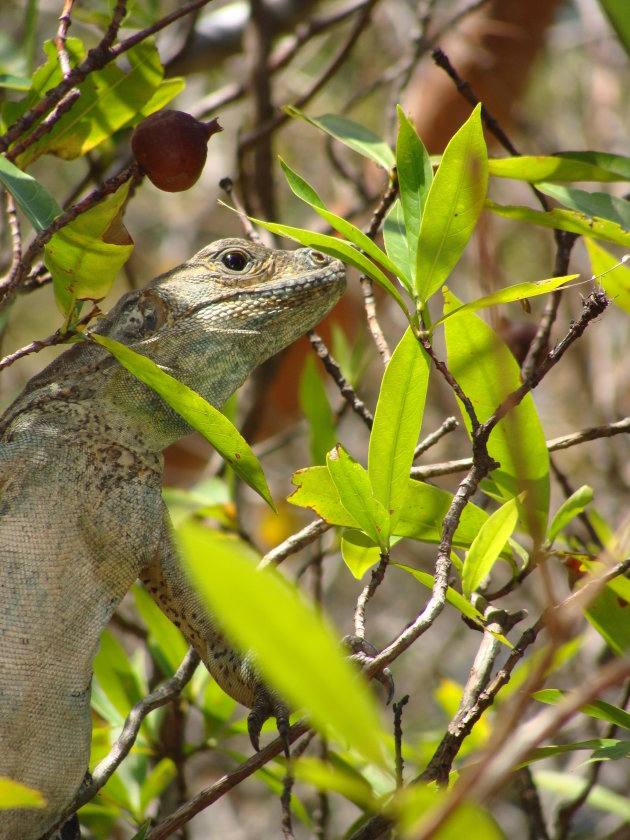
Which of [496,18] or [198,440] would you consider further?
[198,440]

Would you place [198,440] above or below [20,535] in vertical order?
below

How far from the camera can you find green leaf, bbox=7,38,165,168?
8.50 ft

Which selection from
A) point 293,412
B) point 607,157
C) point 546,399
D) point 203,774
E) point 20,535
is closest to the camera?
point 20,535

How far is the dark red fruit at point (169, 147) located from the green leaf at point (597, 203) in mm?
882

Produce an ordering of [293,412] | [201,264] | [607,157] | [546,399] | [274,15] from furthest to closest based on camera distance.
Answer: [546,399] < [293,412] < [274,15] < [201,264] < [607,157]

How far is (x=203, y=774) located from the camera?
5133 millimetres

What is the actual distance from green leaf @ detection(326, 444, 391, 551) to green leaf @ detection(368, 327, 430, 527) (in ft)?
0.08

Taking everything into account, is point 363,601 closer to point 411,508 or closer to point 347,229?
point 411,508

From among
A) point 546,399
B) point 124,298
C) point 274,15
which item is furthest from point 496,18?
point 124,298

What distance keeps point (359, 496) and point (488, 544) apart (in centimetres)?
28

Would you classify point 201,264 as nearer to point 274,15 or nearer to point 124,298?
point 124,298

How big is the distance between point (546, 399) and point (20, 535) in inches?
211

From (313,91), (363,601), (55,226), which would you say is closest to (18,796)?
(363,601)

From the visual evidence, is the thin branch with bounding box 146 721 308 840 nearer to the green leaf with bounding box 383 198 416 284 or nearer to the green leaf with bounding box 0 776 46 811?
the green leaf with bounding box 0 776 46 811
